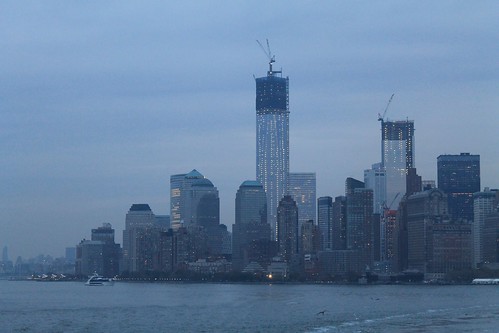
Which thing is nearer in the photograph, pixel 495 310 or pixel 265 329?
Answer: pixel 265 329

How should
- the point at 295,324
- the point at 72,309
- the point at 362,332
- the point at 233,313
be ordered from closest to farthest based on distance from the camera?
the point at 362,332 < the point at 295,324 < the point at 233,313 < the point at 72,309

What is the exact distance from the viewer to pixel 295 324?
306 feet

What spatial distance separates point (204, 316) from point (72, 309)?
73.2 ft

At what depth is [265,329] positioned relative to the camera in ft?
288

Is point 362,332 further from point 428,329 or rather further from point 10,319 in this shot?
point 10,319

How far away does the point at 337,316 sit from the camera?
104750mm

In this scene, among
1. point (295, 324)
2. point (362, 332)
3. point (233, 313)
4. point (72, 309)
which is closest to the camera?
point (362, 332)

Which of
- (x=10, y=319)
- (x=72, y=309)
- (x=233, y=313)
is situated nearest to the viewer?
(x=10, y=319)

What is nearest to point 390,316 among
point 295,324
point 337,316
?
point 337,316

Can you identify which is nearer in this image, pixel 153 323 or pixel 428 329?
pixel 428 329

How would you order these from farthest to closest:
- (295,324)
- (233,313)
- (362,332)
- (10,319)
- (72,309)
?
(72,309) < (233,313) < (10,319) < (295,324) < (362,332)

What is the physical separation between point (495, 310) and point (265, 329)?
38.3 metres

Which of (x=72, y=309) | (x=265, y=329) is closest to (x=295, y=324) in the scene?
(x=265, y=329)

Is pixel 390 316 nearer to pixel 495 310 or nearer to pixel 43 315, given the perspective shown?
pixel 495 310
